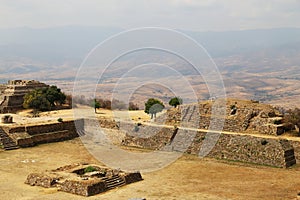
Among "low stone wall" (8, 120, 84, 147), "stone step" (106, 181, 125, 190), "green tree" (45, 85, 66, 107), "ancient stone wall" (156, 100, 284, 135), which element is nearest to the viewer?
"stone step" (106, 181, 125, 190)

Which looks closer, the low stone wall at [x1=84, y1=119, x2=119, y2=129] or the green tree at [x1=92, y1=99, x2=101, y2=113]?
the low stone wall at [x1=84, y1=119, x2=119, y2=129]

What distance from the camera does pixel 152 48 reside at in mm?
24219

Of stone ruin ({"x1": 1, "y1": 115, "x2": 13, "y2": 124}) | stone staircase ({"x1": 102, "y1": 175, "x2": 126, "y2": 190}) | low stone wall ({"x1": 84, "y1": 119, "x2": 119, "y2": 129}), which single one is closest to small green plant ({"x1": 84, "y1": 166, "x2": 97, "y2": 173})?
stone staircase ({"x1": 102, "y1": 175, "x2": 126, "y2": 190})

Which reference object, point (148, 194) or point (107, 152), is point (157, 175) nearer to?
point (148, 194)

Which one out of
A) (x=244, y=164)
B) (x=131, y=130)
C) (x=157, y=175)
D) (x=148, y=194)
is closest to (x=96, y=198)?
(x=148, y=194)

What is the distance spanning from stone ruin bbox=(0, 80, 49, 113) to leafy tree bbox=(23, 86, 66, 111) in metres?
1.06

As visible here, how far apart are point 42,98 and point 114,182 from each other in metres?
22.6

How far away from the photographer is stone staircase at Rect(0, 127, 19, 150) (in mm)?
31156

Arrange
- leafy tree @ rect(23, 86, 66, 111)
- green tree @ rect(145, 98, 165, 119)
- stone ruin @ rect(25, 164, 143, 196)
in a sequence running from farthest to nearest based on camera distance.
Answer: leafy tree @ rect(23, 86, 66, 111) < green tree @ rect(145, 98, 165, 119) < stone ruin @ rect(25, 164, 143, 196)

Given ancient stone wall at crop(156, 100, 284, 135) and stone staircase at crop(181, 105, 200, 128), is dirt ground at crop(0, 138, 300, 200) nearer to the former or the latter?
ancient stone wall at crop(156, 100, 284, 135)

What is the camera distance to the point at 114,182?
21.9 meters

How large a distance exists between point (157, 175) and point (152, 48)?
6695mm

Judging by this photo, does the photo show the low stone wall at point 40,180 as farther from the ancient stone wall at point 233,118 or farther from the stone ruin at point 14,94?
the stone ruin at point 14,94

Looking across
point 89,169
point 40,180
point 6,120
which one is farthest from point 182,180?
point 6,120
